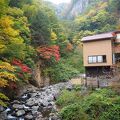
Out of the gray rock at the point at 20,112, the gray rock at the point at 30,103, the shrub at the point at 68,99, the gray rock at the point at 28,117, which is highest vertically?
the shrub at the point at 68,99

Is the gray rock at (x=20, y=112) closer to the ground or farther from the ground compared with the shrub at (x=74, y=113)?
closer to the ground

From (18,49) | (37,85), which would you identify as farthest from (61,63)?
(18,49)

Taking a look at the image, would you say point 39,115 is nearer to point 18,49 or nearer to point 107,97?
point 107,97

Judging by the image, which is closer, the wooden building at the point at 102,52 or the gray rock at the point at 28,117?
the gray rock at the point at 28,117

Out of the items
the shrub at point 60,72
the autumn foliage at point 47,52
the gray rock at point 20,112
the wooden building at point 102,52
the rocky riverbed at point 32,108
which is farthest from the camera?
the shrub at point 60,72

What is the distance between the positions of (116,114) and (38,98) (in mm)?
10941

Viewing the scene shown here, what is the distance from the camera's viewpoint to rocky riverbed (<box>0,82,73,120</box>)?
18359mm

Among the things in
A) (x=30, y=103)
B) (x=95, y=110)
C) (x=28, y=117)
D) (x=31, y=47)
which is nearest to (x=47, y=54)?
(x=31, y=47)

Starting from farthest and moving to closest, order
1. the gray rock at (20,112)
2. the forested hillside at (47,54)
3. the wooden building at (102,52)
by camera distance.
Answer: the wooden building at (102,52), the gray rock at (20,112), the forested hillside at (47,54)

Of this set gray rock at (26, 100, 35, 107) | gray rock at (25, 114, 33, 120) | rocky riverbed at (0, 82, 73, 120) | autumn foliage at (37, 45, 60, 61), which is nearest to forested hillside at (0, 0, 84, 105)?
autumn foliage at (37, 45, 60, 61)

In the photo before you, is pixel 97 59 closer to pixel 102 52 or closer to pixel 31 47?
pixel 102 52

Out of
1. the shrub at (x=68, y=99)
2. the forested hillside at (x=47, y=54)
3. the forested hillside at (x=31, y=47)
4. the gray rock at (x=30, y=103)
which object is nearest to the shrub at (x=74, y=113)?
the forested hillside at (x=47, y=54)

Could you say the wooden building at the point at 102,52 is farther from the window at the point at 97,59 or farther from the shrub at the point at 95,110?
the shrub at the point at 95,110

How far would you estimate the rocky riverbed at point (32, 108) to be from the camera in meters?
18.4
